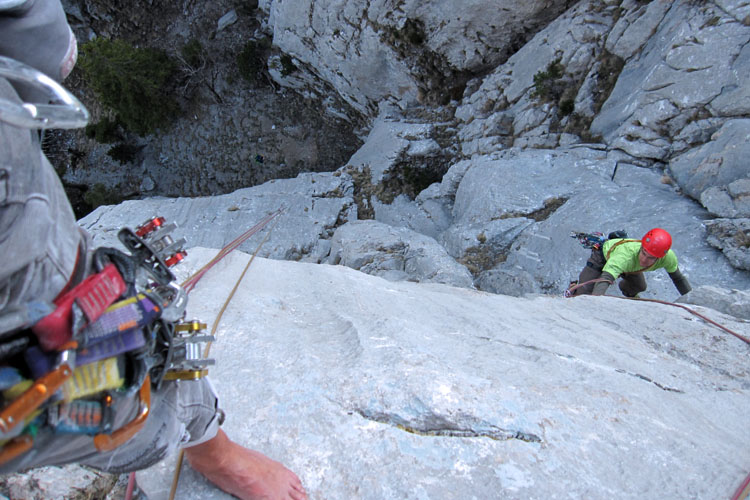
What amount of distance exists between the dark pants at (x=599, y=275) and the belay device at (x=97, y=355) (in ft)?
18.8

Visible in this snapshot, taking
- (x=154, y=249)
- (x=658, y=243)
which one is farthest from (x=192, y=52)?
A: (x=154, y=249)

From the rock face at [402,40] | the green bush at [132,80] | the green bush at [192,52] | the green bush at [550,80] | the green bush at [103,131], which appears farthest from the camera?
the green bush at [103,131]

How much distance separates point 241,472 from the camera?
1601 mm

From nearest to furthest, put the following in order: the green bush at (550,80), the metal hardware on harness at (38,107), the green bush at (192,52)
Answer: the metal hardware on harness at (38,107)
the green bush at (550,80)
the green bush at (192,52)

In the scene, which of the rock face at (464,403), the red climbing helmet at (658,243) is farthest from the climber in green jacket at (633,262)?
the rock face at (464,403)

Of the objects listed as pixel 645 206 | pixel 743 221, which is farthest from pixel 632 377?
pixel 645 206

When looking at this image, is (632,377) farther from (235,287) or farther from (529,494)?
(235,287)

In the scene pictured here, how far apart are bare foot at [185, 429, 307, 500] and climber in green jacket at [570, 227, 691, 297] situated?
15.5 ft

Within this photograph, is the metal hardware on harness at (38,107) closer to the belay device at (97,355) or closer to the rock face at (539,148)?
the belay device at (97,355)

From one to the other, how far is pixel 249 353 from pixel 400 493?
1251mm

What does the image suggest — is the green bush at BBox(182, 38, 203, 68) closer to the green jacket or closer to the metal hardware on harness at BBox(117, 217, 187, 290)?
the green jacket

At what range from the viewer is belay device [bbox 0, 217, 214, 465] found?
2.64 ft

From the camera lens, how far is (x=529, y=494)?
5.58 ft

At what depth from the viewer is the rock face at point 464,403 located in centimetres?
178
